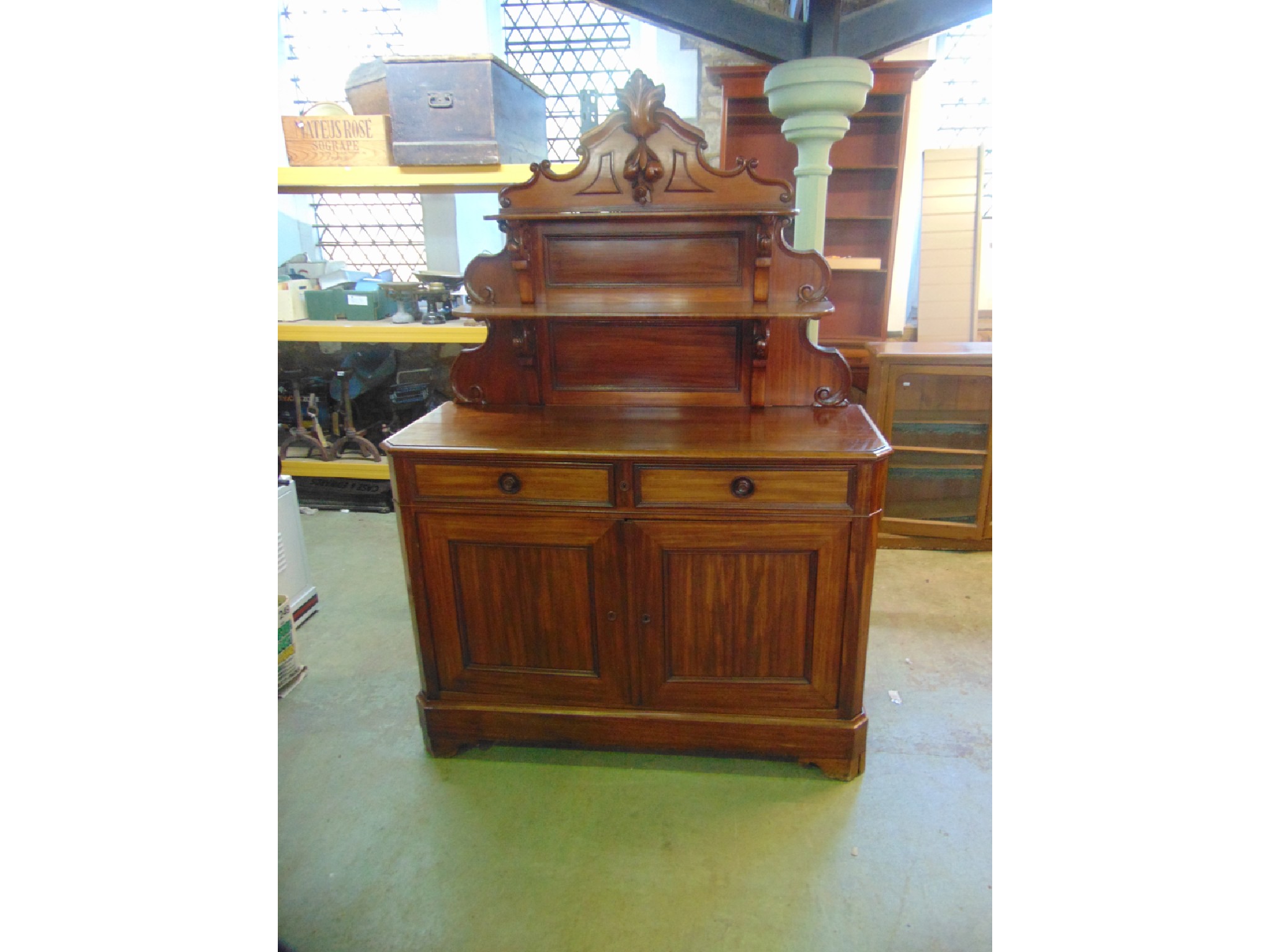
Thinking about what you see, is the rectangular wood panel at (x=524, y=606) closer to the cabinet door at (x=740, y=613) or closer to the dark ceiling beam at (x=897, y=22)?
the cabinet door at (x=740, y=613)

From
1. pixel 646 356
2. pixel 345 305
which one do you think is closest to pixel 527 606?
pixel 646 356

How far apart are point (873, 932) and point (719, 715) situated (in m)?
0.60

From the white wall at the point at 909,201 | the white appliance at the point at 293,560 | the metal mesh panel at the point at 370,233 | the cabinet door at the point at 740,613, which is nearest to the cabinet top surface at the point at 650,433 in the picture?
the cabinet door at the point at 740,613

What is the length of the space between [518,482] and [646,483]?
0.33m

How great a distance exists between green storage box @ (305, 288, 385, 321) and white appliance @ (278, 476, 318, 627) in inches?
53.0

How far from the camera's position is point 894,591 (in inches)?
113

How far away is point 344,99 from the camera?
432cm

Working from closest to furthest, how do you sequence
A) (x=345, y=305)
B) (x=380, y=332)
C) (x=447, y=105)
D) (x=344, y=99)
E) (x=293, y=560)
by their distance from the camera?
1. (x=293, y=560)
2. (x=447, y=105)
3. (x=380, y=332)
4. (x=345, y=305)
5. (x=344, y=99)

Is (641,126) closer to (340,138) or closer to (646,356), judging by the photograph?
(646,356)

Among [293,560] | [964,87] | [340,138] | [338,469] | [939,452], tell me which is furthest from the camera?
[964,87]

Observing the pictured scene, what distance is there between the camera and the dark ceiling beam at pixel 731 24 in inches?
73.9

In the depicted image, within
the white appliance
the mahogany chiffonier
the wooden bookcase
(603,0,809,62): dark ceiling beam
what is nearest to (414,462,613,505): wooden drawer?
the mahogany chiffonier

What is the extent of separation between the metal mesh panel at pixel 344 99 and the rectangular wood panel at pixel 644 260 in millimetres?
2934
